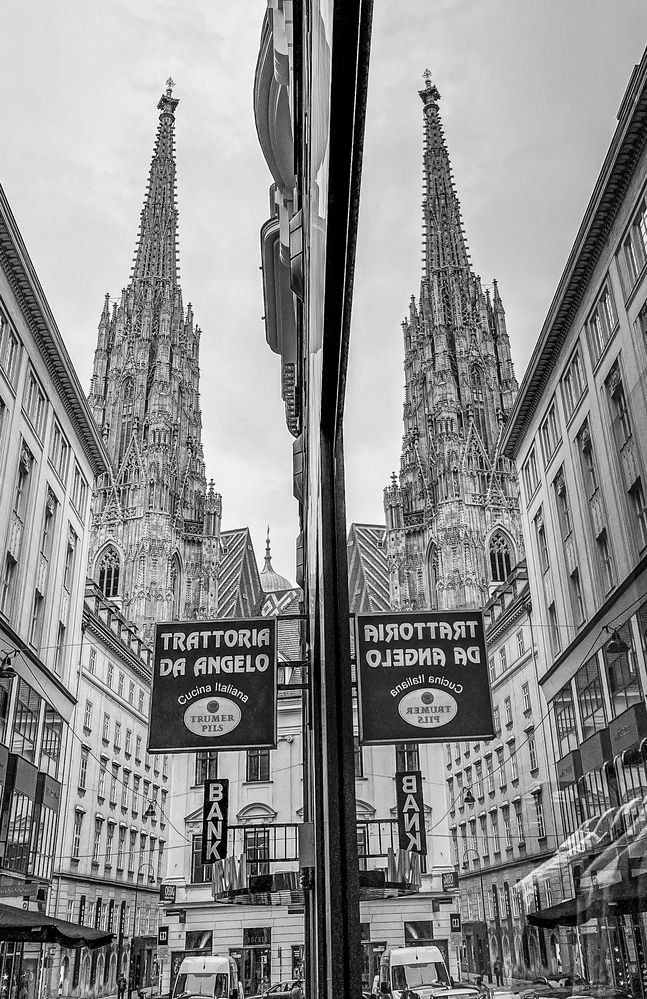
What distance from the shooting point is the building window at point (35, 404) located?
39.2 feet

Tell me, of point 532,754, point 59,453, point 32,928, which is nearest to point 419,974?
point 532,754

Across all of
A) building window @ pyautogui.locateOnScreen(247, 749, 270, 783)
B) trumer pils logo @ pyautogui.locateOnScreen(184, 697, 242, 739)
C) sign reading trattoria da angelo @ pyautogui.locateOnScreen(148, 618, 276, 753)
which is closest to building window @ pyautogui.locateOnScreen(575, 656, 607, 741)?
sign reading trattoria da angelo @ pyautogui.locateOnScreen(148, 618, 276, 753)

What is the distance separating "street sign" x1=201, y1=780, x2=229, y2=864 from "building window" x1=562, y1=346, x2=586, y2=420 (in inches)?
273

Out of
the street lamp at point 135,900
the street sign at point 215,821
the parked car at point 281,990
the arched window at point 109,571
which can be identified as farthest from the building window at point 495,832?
the arched window at point 109,571

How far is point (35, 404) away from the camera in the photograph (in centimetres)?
1237

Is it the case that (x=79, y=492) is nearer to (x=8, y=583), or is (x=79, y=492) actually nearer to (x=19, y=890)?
(x=8, y=583)

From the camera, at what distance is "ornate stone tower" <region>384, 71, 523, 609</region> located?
1133 millimetres

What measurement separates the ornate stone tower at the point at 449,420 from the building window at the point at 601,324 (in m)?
0.22

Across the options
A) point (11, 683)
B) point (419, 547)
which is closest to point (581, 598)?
point (419, 547)

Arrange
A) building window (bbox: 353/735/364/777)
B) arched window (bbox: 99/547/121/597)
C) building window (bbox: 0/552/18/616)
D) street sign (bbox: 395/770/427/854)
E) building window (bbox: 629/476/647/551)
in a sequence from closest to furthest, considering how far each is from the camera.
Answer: building window (bbox: 629/476/647/551)
street sign (bbox: 395/770/427/854)
building window (bbox: 353/735/364/777)
building window (bbox: 0/552/18/616)
arched window (bbox: 99/547/121/597)

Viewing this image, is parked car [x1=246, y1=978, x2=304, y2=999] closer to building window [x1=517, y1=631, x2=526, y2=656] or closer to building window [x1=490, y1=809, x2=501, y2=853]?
building window [x1=490, y1=809, x2=501, y2=853]

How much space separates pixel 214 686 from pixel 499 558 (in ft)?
17.6

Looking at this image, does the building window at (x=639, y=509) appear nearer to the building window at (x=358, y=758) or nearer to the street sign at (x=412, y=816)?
the street sign at (x=412, y=816)

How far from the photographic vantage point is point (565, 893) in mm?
782
